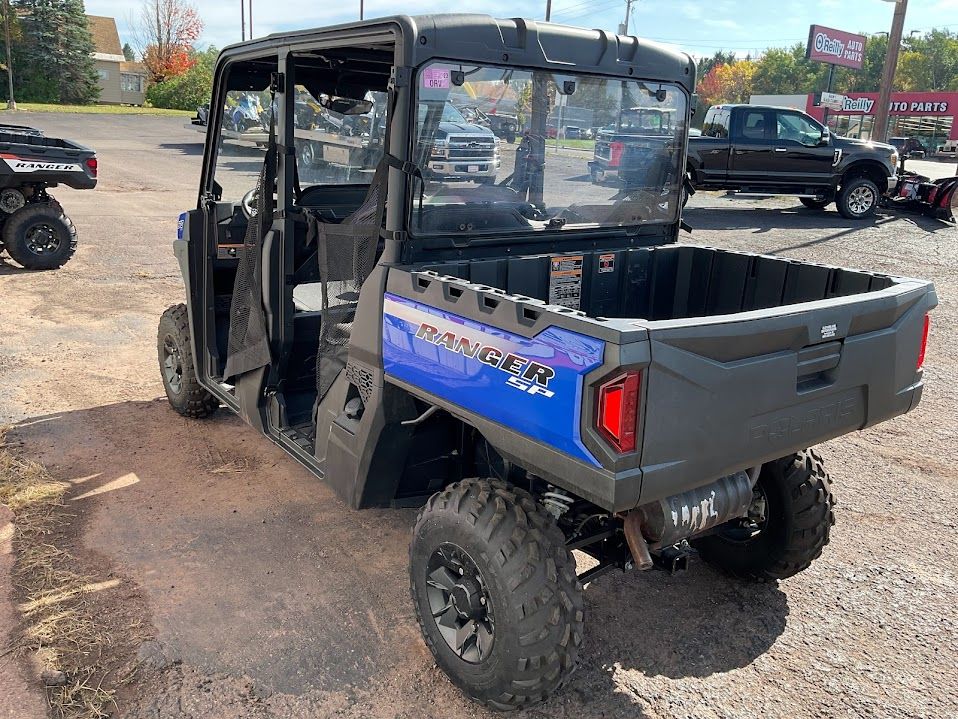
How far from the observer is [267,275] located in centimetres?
395

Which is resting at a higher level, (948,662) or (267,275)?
(267,275)

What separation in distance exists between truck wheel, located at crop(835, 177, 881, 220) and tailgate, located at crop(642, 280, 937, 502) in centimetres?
1335

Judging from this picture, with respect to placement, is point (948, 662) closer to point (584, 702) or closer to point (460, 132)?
point (584, 702)

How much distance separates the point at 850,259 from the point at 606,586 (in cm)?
978

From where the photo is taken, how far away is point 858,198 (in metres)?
15.3

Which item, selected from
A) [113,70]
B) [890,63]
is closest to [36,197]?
[890,63]

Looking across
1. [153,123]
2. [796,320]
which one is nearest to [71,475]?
[796,320]

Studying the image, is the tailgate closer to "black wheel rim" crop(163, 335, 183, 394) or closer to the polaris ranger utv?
the polaris ranger utv

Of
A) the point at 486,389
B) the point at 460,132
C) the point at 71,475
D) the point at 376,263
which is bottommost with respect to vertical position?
the point at 71,475

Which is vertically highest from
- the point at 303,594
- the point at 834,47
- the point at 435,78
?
the point at 834,47

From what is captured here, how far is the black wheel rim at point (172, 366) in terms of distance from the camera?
5.29 meters

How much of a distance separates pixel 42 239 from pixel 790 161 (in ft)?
40.1

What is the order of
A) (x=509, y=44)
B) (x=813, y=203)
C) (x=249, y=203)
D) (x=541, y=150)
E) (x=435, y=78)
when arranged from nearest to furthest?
(x=435, y=78)
(x=509, y=44)
(x=541, y=150)
(x=249, y=203)
(x=813, y=203)

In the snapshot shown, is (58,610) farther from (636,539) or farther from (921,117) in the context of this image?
(921,117)
